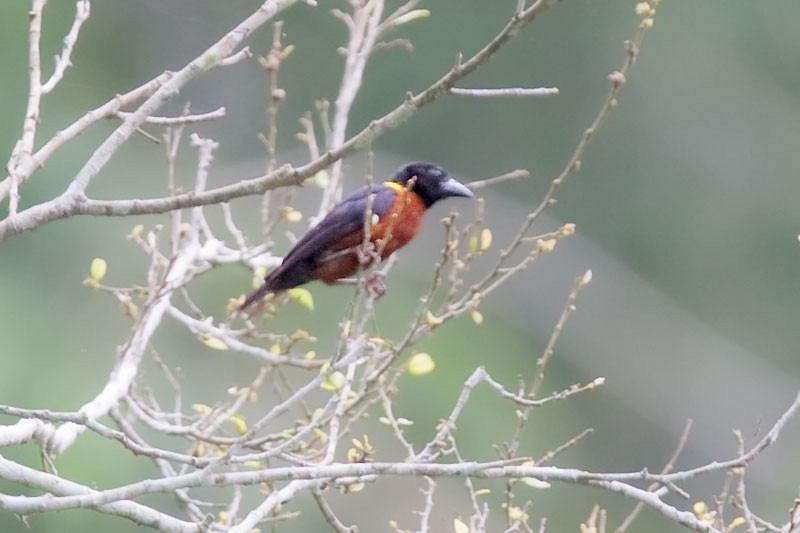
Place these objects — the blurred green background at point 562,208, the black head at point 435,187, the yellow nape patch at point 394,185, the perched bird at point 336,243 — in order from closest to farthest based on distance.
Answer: the perched bird at point 336,243, the yellow nape patch at point 394,185, the black head at point 435,187, the blurred green background at point 562,208

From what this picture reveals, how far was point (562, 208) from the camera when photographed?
1249 centimetres

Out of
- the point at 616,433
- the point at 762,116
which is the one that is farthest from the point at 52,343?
the point at 762,116

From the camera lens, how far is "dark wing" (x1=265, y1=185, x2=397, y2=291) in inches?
182

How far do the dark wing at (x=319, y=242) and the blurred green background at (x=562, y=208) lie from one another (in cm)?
586

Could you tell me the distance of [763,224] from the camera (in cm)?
1302

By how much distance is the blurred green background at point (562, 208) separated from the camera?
36.4ft

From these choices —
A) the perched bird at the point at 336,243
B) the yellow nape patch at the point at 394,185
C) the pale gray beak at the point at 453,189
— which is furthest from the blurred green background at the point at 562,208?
the perched bird at the point at 336,243

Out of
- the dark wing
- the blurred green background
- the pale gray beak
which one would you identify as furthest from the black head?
the blurred green background

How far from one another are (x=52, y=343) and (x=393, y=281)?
290 cm

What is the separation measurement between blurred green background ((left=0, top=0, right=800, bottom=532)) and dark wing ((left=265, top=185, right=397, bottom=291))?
231 inches

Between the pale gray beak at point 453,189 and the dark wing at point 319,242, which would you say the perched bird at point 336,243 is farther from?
the pale gray beak at point 453,189

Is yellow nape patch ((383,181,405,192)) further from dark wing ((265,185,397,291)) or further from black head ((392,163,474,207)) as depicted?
dark wing ((265,185,397,291))

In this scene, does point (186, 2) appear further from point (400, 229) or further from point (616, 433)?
point (400, 229)

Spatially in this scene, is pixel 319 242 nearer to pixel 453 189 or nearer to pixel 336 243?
pixel 336 243
